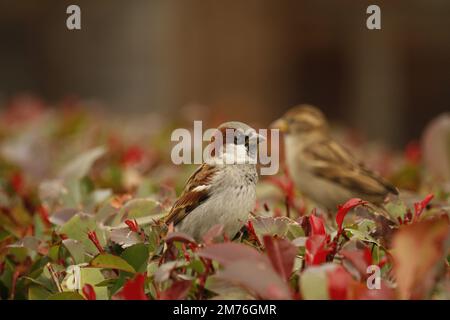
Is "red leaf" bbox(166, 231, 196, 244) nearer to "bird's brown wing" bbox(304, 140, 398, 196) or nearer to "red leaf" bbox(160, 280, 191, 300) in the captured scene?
"red leaf" bbox(160, 280, 191, 300)

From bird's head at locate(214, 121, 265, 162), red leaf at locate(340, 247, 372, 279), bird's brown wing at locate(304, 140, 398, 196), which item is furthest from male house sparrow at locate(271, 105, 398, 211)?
red leaf at locate(340, 247, 372, 279)

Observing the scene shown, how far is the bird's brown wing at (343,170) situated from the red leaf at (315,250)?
0.98 meters

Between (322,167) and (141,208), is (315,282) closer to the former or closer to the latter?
(141,208)

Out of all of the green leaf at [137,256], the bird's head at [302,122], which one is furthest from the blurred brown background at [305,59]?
the green leaf at [137,256]

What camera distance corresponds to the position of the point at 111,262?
66.6 inches

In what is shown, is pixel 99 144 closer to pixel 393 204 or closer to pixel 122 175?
pixel 122 175

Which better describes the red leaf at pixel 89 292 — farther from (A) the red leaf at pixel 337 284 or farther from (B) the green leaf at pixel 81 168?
(B) the green leaf at pixel 81 168

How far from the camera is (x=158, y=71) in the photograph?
973 centimetres

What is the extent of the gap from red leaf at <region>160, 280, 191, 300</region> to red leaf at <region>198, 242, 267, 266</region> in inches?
3.1

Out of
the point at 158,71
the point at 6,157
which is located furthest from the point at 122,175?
the point at 158,71

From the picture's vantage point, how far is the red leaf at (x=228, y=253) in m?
1.47

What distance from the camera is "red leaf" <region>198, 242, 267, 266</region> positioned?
147 cm

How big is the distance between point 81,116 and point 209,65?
15.3ft

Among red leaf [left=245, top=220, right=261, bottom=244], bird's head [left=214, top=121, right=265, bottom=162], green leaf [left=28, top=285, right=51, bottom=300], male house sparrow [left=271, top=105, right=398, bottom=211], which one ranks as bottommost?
green leaf [left=28, top=285, right=51, bottom=300]
